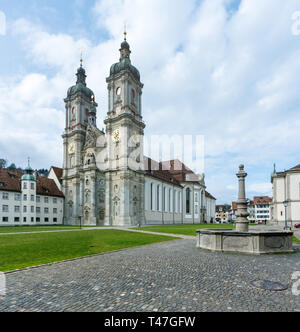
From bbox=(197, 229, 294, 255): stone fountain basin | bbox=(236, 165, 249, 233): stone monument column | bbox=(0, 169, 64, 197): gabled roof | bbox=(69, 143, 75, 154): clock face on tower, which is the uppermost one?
bbox=(69, 143, 75, 154): clock face on tower

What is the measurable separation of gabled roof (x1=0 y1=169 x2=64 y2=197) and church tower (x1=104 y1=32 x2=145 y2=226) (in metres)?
18.3

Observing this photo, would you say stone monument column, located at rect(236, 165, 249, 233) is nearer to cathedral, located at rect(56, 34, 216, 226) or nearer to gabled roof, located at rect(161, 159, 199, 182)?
cathedral, located at rect(56, 34, 216, 226)

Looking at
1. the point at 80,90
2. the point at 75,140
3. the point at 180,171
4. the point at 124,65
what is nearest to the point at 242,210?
the point at 124,65

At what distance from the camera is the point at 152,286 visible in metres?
6.63

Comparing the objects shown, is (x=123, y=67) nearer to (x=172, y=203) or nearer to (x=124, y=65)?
(x=124, y=65)

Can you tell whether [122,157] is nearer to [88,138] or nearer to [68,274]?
[88,138]

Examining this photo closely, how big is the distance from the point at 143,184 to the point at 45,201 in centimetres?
2524

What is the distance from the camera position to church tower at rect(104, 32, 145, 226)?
49219 mm

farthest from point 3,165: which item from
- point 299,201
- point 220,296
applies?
point 220,296

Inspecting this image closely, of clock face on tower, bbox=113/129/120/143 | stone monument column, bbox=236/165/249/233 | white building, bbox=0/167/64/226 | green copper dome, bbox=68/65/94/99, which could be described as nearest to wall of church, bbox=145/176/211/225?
clock face on tower, bbox=113/129/120/143

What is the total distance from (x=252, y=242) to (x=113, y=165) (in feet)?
141

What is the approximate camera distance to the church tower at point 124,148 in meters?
49.2
